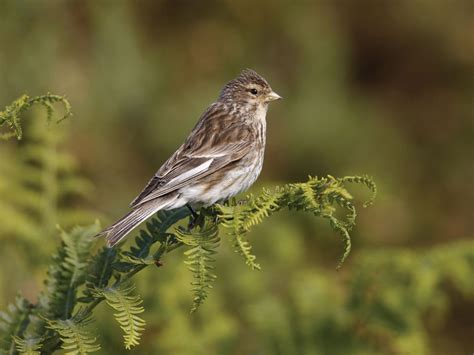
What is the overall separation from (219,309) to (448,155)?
4851 mm

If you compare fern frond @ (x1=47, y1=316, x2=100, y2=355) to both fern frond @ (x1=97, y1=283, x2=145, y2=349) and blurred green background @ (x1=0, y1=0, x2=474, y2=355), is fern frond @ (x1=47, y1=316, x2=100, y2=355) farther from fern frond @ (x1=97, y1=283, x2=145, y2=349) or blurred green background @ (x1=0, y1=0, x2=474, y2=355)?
blurred green background @ (x1=0, y1=0, x2=474, y2=355)

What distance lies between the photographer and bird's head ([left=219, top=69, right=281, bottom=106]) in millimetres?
6562

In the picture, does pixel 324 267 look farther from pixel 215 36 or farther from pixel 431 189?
pixel 215 36

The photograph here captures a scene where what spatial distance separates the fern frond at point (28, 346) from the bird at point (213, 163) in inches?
34.5

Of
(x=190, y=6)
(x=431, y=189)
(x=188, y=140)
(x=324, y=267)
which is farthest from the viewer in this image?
(x=190, y=6)

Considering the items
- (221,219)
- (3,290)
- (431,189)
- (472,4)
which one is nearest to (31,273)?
(3,290)

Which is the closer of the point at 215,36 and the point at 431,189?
the point at 431,189

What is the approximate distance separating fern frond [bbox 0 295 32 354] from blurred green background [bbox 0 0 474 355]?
4.64 feet

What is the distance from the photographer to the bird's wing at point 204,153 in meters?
5.32

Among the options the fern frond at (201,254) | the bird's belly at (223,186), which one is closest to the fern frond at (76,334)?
the fern frond at (201,254)

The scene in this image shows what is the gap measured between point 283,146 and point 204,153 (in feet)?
14.2

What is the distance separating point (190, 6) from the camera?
10.7 m

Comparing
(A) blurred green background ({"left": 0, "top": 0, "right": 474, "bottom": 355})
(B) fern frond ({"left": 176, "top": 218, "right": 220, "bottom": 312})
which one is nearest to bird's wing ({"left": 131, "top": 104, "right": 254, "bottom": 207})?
(A) blurred green background ({"left": 0, "top": 0, "right": 474, "bottom": 355})

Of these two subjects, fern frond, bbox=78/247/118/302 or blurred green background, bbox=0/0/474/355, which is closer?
fern frond, bbox=78/247/118/302
